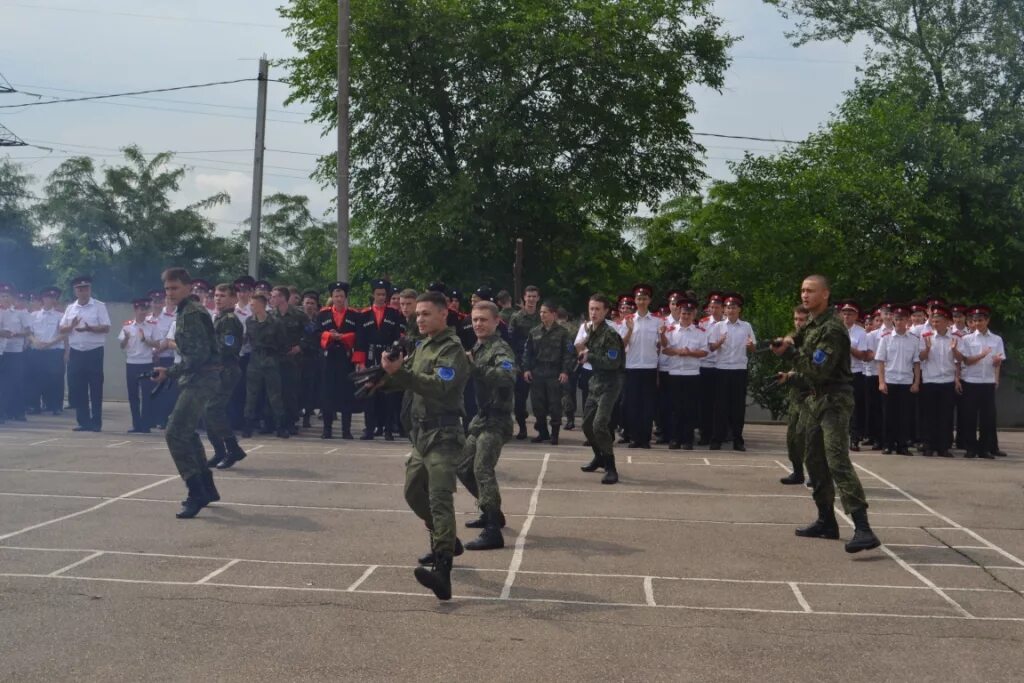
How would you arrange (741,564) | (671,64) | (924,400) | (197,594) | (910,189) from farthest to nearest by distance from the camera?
(671,64)
(910,189)
(924,400)
(741,564)
(197,594)

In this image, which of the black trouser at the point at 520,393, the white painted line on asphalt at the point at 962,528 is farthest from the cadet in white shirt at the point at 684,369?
the white painted line on asphalt at the point at 962,528

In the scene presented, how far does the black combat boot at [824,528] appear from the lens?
1020 cm

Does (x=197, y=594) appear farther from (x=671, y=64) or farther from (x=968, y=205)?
(x=671, y=64)

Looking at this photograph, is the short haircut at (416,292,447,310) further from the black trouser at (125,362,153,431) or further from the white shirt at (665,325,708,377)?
the black trouser at (125,362,153,431)

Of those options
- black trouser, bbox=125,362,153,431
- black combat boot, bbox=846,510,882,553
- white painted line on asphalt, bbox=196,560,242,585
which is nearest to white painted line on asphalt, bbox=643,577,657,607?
black combat boot, bbox=846,510,882,553

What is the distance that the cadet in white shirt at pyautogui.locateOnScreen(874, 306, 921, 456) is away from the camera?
661 inches

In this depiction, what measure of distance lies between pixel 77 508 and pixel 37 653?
497 centimetres

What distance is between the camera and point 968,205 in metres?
29.2

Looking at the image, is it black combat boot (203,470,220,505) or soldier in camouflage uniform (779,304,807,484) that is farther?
black combat boot (203,470,220,505)

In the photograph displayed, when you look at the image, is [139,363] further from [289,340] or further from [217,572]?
[217,572]

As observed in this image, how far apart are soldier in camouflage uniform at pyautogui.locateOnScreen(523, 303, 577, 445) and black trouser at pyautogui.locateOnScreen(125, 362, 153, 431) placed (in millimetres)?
5276

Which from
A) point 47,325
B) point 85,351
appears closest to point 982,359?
point 85,351

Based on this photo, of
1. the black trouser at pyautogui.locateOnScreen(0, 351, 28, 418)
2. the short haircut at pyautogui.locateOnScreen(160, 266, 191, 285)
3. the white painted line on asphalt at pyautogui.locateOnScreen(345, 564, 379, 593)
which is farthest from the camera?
the black trouser at pyautogui.locateOnScreen(0, 351, 28, 418)

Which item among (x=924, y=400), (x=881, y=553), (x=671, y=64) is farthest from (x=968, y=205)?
(x=881, y=553)
